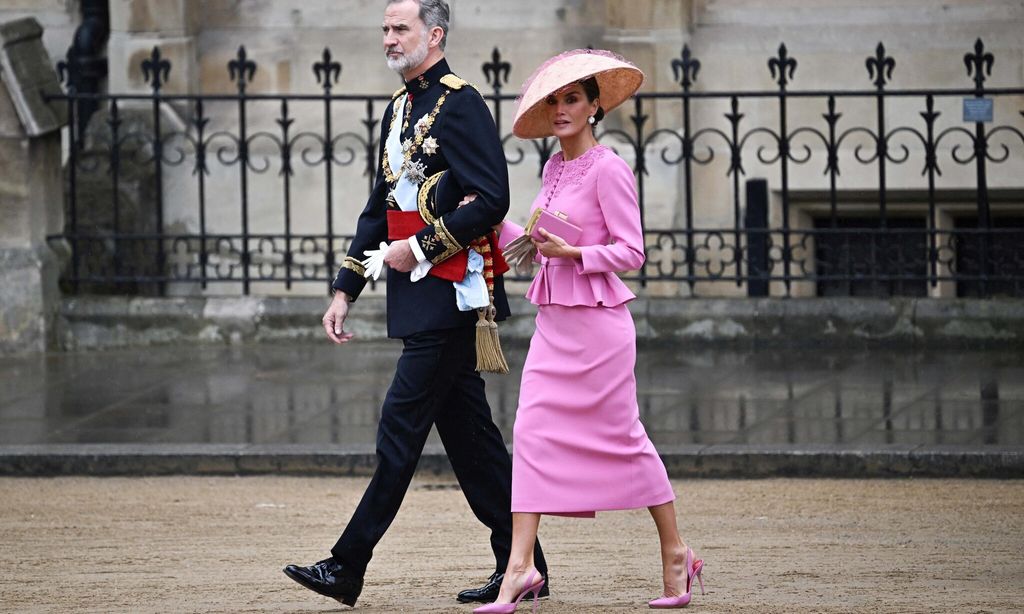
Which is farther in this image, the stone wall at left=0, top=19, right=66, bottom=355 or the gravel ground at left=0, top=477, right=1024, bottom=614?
the stone wall at left=0, top=19, right=66, bottom=355

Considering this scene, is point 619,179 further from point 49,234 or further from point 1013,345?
point 49,234

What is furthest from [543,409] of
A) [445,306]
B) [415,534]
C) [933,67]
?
[933,67]

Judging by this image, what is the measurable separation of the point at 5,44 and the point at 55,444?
3.47 meters

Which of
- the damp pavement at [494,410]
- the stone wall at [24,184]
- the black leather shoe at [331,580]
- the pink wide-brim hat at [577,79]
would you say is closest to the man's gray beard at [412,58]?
the pink wide-brim hat at [577,79]

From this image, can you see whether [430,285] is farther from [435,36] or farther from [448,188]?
[435,36]

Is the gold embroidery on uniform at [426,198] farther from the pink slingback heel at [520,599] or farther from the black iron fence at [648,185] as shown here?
the black iron fence at [648,185]

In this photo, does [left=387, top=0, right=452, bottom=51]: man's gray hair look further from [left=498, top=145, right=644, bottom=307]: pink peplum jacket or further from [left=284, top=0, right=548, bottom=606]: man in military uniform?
[left=498, top=145, right=644, bottom=307]: pink peplum jacket

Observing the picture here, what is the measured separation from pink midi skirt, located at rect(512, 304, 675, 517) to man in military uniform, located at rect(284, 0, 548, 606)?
27cm

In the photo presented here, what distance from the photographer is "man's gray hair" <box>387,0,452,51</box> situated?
5992 mm

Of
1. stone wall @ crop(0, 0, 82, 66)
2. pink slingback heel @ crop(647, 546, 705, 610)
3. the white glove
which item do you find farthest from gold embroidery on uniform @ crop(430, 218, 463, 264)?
stone wall @ crop(0, 0, 82, 66)

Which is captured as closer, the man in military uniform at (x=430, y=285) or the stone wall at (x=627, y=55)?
the man in military uniform at (x=430, y=285)

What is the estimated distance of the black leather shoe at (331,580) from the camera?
5.79 meters

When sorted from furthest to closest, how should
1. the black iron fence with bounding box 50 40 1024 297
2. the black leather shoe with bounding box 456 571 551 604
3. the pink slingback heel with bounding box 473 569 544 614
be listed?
the black iron fence with bounding box 50 40 1024 297, the black leather shoe with bounding box 456 571 551 604, the pink slingback heel with bounding box 473 569 544 614

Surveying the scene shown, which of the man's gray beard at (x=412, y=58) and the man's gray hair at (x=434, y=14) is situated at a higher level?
the man's gray hair at (x=434, y=14)
